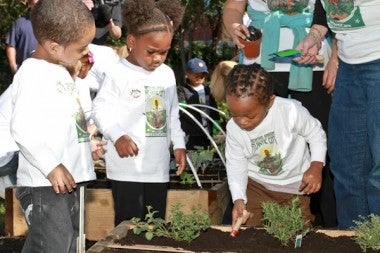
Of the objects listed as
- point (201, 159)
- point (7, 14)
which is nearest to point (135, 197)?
point (201, 159)

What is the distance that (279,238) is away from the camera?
13.1 ft

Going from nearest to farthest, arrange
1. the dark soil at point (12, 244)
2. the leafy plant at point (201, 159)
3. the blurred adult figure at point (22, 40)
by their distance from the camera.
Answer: the dark soil at point (12, 244) → the leafy plant at point (201, 159) → the blurred adult figure at point (22, 40)

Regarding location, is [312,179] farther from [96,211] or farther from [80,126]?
[96,211]

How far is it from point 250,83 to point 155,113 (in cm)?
68

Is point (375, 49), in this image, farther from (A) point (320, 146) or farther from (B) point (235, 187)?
(B) point (235, 187)

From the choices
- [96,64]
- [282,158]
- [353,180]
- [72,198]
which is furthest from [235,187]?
[96,64]

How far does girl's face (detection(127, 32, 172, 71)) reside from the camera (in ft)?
16.1

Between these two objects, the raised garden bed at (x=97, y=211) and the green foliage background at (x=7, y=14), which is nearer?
the raised garden bed at (x=97, y=211)

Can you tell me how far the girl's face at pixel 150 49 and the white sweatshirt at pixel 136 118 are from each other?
60 millimetres

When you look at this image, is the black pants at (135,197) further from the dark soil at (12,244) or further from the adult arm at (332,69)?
the adult arm at (332,69)

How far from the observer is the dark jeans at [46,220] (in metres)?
4.02

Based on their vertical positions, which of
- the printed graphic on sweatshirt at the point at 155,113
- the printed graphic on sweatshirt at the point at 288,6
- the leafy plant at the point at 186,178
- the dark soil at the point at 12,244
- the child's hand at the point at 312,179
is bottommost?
the dark soil at the point at 12,244

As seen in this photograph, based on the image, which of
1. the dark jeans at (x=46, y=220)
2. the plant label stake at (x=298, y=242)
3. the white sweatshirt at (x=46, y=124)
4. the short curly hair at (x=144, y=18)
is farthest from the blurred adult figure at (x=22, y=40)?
the plant label stake at (x=298, y=242)

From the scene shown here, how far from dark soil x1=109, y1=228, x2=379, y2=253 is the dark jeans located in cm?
29
